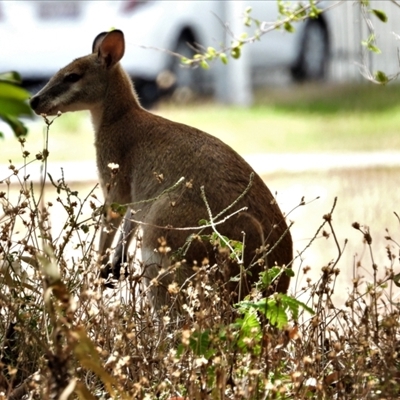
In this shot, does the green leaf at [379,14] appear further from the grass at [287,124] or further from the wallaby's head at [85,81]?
the grass at [287,124]

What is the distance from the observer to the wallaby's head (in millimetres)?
5902

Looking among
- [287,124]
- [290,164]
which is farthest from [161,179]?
[287,124]

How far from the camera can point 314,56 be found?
60.8 ft

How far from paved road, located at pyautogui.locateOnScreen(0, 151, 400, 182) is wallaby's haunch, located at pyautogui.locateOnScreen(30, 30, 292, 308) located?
4.51 m

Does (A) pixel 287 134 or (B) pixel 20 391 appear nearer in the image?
(B) pixel 20 391

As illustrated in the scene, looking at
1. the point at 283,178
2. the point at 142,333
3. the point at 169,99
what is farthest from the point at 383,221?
the point at 169,99

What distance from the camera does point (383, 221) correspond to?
8.26m

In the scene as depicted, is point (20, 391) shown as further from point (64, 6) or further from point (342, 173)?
point (64, 6)

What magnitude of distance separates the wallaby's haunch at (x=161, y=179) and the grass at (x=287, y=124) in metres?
6.14

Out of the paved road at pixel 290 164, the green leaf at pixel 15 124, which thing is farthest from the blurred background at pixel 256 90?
the green leaf at pixel 15 124

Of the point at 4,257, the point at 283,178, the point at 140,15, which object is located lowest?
the point at 4,257

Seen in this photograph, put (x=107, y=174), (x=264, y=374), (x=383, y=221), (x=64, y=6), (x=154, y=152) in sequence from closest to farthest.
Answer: (x=264, y=374)
(x=154, y=152)
(x=107, y=174)
(x=383, y=221)
(x=64, y=6)

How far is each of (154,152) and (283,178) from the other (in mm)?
5467

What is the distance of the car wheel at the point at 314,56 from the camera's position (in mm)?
18281
